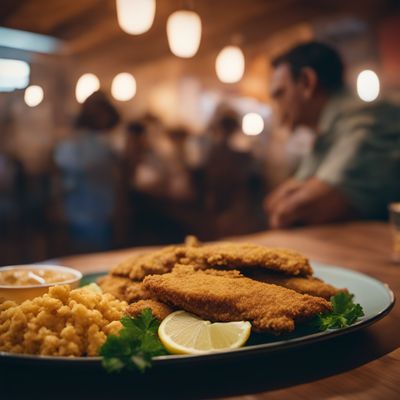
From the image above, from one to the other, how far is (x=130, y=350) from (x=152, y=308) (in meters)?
0.27

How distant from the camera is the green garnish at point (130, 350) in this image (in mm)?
964

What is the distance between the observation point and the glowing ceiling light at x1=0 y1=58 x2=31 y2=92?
7993 mm

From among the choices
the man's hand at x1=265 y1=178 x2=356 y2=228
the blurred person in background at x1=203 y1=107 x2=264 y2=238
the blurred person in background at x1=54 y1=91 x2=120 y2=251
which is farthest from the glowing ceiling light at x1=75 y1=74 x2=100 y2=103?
the man's hand at x1=265 y1=178 x2=356 y2=228

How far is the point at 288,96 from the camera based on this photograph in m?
6.25

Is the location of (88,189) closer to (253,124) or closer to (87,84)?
(87,84)

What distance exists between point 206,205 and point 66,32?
3.23 meters

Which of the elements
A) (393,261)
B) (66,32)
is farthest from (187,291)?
(66,32)

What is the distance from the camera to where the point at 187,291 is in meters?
1.22

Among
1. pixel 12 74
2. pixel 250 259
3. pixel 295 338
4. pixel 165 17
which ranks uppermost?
pixel 165 17

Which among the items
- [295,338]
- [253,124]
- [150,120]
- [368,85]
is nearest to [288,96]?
[368,85]

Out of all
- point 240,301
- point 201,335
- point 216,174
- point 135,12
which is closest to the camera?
point 201,335

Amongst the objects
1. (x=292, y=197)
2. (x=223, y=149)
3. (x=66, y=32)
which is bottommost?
(x=292, y=197)

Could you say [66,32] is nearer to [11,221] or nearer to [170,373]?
[11,221]

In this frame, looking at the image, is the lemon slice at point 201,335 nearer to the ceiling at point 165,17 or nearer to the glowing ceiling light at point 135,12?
the glowing ceiling light at point 135,12
